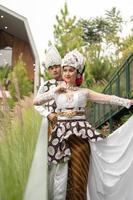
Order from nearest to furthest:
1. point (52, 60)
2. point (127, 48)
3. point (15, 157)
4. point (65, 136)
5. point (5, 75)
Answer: point (15, 157), point (65, 136), point (5, 75), point (52, 60), point (127, 48)

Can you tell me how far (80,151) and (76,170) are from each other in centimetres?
14

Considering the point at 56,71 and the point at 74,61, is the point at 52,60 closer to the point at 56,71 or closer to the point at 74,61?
the point at 56,71

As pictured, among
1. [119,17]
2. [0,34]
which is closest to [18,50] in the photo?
[0,34]

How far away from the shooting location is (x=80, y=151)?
3.90 m

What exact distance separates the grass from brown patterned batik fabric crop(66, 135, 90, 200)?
566 mm

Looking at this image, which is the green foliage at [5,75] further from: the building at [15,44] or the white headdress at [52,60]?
the building at [15,44]

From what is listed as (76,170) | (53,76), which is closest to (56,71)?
(53,76)

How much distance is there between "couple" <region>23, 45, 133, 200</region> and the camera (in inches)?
152

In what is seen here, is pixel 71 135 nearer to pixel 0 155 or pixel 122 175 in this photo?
pixel 122 175

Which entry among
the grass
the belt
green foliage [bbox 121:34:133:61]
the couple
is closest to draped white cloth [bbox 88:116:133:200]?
the couple

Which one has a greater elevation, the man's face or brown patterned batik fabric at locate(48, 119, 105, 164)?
the man's face

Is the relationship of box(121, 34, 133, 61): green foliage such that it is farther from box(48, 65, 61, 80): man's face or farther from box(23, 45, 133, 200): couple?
box(23, 45, 133, 200): couple

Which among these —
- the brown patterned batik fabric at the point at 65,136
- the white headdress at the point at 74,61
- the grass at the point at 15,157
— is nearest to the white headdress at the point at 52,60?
the white headdress at the point at 74,61

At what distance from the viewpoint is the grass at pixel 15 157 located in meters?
3.03
